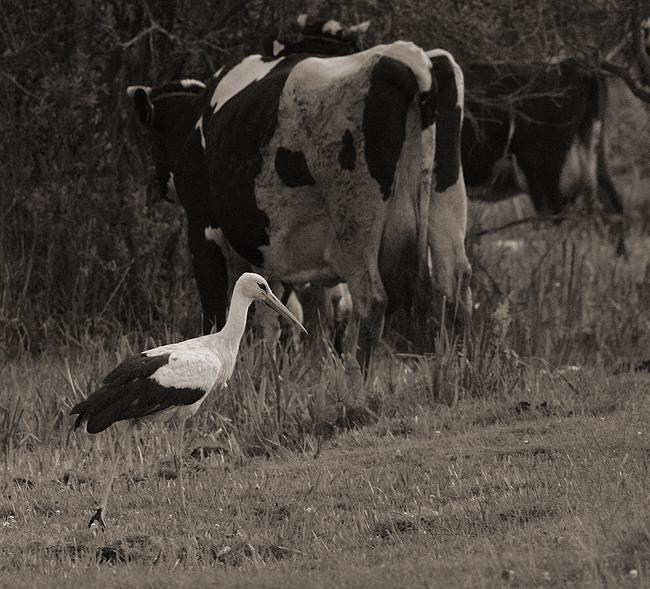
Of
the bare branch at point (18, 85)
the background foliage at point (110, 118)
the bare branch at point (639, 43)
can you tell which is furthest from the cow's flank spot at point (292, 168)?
the bare branch at point (639, 43)

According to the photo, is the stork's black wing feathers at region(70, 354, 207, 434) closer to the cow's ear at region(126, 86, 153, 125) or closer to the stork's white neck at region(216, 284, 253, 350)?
the stork's white neck at region(216, 284, 253, 350)

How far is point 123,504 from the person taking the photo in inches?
298

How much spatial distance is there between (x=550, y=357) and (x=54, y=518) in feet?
14.8

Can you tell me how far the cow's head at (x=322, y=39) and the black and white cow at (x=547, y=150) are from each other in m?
5.25

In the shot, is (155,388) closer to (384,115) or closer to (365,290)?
(365,290)

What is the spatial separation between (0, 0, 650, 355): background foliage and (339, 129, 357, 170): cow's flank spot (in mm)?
2330

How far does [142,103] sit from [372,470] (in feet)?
15.6

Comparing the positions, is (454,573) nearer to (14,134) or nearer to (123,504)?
(123,504)

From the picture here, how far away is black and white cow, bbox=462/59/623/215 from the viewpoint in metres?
16.5

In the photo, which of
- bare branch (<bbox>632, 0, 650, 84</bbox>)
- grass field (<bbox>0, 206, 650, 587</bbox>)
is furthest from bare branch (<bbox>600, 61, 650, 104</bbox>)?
grass field (<bbox>0, 206, 650, 587</bbox>)

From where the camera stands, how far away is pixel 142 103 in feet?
38.7

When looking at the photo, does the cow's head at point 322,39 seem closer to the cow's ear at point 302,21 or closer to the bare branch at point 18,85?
the cow's ear at point 302,21

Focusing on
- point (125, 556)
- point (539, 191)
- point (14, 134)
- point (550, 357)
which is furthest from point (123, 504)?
point (539, 191)

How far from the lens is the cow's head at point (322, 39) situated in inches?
437
